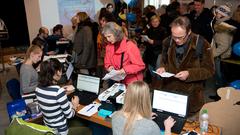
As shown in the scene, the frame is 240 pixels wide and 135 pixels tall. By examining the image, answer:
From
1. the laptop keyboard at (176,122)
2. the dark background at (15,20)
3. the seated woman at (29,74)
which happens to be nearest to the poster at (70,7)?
the dark background at (15,20)

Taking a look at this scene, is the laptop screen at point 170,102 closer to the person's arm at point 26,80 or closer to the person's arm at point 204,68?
the person's arm at point 204,68

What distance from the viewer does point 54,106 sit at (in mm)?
2420

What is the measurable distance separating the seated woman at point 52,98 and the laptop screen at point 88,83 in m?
0.50

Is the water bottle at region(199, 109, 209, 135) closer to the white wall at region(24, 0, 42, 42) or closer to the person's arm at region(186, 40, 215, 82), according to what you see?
the person's arm at region(186, 40, 215, 82)

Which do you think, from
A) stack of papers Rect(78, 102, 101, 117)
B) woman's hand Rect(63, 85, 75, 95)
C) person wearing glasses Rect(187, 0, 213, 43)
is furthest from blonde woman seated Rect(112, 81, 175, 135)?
person wearing glasses Rect(187, 0, 213, 43)

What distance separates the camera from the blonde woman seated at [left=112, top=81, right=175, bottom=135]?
185cm

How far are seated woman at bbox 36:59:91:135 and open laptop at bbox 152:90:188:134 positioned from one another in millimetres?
835

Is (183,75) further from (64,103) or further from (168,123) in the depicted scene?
(64,103)

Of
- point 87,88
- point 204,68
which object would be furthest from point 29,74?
point 204,68

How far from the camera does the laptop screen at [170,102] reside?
2354mm

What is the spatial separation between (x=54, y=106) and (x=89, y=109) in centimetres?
52

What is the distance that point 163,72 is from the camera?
2.71 m

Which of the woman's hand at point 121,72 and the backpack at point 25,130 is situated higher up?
the woman's hand at point 121,72

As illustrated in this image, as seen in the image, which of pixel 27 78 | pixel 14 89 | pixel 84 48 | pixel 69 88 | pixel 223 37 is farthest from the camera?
pixel 84 48
